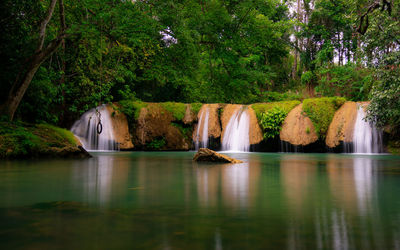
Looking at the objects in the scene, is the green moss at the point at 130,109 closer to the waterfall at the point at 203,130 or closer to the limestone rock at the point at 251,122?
the waterfall at the point at 203,130

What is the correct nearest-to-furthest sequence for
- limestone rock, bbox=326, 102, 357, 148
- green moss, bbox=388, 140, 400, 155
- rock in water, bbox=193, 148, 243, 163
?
rock in water, bbox=193, 148, 243, 163 → green moss, bbox=388, 140, 400, 155 → limestone rock, bbox=326, 102, 357, 148

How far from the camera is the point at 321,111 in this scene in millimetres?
17828

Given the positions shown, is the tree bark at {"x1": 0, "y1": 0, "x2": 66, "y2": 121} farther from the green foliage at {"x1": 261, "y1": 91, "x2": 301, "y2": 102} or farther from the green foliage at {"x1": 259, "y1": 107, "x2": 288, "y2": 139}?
the green foliage at {"x1": 261, "y1": 91, "x2": 301, "y2": 102}

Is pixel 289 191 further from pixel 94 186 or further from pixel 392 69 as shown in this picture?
pixel 392 69

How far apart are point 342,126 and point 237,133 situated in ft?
18.0

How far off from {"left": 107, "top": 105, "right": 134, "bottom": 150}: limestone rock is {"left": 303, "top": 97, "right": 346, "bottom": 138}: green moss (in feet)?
33.2

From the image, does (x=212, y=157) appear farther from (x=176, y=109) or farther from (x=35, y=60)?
(x=176, y=109)

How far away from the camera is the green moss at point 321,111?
688 inches

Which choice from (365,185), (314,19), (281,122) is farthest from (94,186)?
(314,19)

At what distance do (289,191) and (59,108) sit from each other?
16854 millimetres

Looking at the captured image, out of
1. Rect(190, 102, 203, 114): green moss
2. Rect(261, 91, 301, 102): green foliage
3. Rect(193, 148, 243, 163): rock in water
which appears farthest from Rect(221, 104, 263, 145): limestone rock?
Rect(193, 148, 243, 163): rock in water

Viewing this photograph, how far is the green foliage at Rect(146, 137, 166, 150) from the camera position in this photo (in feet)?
63.5

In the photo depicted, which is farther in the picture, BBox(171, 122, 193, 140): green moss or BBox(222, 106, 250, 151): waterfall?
BBox(171, 122, 193, 140): green moss

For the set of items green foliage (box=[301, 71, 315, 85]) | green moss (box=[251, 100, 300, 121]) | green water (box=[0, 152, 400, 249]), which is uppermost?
green foliage (box=[301, 71, 315, 85])
